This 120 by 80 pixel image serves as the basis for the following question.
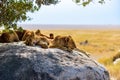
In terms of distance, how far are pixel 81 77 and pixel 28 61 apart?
4.89 feet

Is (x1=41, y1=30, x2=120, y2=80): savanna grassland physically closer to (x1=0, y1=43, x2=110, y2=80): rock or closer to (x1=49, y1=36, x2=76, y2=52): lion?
(x1=49, y1=36, x2=76, y2=52): lion

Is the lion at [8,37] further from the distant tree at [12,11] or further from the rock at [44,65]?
the rock at [44,65]

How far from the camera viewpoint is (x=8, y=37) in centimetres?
1464

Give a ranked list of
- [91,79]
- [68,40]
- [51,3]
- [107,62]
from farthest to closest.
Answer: [107,62]
[51,3]
[68,40]
[91,79]

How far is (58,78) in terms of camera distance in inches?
435

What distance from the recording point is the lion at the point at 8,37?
14329 mm

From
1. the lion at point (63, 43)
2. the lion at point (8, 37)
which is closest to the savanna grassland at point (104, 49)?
the lion at point (8, 37)

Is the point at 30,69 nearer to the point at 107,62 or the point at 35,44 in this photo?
the point at 35,44

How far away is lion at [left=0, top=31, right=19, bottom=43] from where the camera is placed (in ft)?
47.0

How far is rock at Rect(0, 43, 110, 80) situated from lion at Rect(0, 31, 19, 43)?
1832 millimetres

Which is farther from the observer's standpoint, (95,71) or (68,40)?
(68,40)

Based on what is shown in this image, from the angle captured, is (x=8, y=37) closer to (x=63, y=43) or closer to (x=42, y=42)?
(x=42, y=42)

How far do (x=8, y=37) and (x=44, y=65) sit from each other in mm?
3699

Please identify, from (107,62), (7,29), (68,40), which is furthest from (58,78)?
(107,62)
